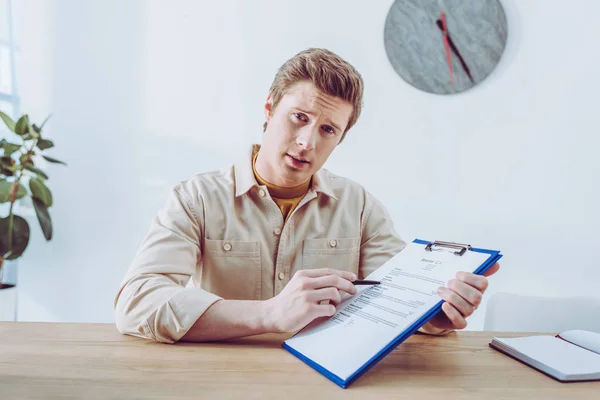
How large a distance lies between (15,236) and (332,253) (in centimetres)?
157

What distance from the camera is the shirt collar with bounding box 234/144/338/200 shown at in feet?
4.40

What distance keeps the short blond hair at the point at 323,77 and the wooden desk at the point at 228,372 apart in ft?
2.17

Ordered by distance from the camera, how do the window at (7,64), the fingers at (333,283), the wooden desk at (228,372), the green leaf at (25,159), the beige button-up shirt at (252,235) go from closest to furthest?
1. the wooden desk at (228,372)
2. the fingers at (333,283)
3. the beige button-up shirt at (252,235)
4. the green leaf at (25,159)
5. the window at (7,64)

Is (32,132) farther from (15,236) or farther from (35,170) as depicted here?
(15,236)

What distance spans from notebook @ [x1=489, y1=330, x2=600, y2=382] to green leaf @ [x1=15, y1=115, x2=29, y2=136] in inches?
83.8

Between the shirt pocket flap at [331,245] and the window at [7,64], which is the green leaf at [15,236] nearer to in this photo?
the window at [7,64]

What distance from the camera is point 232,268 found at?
1.32 metres

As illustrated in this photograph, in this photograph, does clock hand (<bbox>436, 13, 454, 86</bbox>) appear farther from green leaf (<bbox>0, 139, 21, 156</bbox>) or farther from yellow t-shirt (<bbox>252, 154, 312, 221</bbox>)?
green leaf (<bbox>0, 139, 21, 156</bbox>)

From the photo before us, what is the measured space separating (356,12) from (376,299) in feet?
6.05

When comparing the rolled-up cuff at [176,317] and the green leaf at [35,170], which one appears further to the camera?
the green leaf at [35,170]

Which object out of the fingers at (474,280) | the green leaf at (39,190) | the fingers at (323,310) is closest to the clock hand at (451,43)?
the fingers at (474,280)

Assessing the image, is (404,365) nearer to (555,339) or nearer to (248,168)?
(555,339)

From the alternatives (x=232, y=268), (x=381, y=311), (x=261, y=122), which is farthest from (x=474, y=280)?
(x=261, y=122)

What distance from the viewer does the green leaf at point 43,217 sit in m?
2.22
